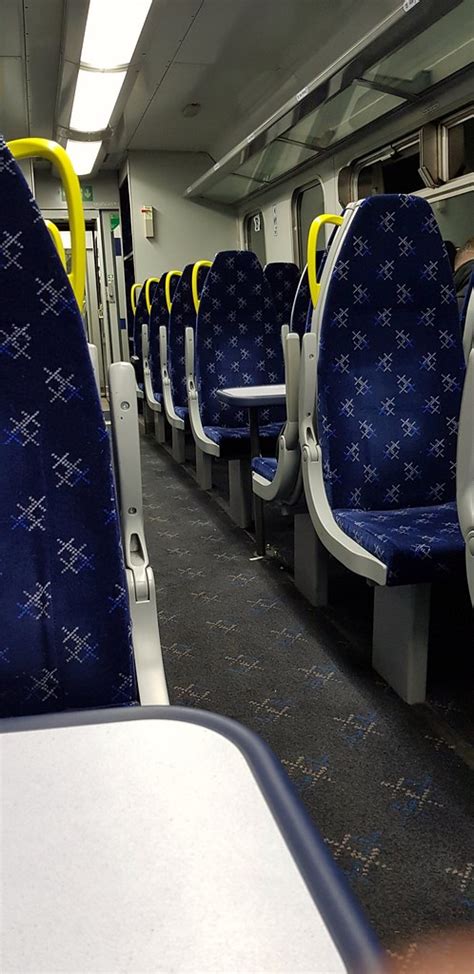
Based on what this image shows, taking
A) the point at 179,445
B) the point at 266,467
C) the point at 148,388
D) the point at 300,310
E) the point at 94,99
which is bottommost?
the point at 179,445

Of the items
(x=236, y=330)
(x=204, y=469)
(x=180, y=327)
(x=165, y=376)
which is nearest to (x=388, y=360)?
(x=236, y=330)

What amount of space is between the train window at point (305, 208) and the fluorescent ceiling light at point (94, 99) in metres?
2.22

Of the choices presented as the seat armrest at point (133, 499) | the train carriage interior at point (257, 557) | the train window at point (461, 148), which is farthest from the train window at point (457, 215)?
the seat armrest at point (133, 499)

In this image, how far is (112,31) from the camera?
239 inches

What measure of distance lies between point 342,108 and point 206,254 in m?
5.59

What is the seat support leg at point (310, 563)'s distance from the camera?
291cm

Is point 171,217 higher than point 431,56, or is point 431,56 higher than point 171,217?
point 431,56

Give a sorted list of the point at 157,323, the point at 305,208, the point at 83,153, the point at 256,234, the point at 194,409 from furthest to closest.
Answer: the point at 256,234, the point at 83,153, the point at 305,208, the point at 157,323, the point at 194,409

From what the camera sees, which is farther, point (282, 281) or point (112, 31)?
point (112, 31)

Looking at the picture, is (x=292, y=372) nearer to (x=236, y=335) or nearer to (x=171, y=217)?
(x=236, y=335)

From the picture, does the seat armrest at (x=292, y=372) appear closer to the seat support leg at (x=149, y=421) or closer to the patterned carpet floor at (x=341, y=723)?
the patterned carpet floor at (x=341, y=723)

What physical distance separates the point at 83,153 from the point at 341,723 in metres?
9.78

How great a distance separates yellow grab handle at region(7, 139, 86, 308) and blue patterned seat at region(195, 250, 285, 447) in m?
3.05

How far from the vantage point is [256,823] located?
0.53m
